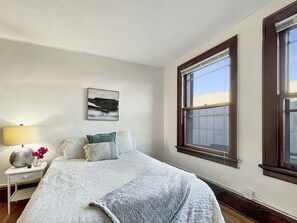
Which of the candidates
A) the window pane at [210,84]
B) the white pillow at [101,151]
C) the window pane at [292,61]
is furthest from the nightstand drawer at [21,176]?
the window pane at [292,61]

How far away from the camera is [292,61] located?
65.7 inches

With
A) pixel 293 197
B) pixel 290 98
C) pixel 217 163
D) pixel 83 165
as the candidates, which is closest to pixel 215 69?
pixel 290 98

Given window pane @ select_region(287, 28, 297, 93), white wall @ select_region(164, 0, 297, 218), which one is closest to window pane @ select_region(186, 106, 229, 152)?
white wall @ select_region(164, 0, 297, 218)

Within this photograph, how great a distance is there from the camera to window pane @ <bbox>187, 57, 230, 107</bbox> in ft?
7.77

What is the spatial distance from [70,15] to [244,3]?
74.5 inches

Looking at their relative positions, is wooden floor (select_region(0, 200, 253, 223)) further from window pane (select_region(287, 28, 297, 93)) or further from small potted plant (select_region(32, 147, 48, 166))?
window pane (select_region(287, 28, 297, 93))

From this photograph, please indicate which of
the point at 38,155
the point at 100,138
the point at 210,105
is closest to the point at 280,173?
the point at 210,105

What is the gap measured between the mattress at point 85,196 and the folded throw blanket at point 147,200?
55mm

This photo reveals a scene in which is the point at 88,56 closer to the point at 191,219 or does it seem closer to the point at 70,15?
the point at 70,15

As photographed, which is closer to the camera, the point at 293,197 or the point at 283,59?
the point at 293,197

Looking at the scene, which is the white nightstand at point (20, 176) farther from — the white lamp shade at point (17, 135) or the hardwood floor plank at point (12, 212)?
the white lamp shade at point (17, 135)

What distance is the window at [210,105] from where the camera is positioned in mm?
2188

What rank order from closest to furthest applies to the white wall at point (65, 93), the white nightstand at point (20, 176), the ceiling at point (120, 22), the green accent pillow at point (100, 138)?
the ceiling at point (120, 22)
the white nightstand at point (20, 176)
the white wall at point (65, 93)
the green accent pillow at point (100, 138)

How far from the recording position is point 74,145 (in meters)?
2.61
